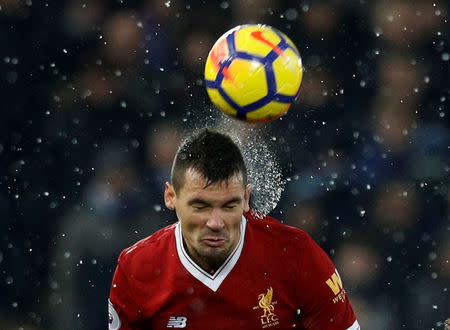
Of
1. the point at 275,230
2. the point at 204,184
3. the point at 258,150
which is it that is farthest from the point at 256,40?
the point at 258,150

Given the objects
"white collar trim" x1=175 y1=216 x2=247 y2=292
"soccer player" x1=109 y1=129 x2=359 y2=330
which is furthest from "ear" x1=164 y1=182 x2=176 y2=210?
"white collar trim" x1=175 y1=216 x2=247 y2=292

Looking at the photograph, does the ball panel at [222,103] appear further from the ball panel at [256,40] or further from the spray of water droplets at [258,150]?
the spray of water droplets at [258,150]

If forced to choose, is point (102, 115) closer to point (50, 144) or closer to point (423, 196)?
point (50, 144)

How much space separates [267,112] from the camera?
320 centimetres

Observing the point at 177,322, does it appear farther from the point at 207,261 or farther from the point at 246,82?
the point at 246,82

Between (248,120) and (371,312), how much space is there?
7.24 feet

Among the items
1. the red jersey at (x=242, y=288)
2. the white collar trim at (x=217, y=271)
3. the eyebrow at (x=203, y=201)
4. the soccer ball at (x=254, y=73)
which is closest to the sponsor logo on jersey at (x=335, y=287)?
the red jersey at (x=242, y=288)

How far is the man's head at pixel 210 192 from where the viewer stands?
293 centimetres

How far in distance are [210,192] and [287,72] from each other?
625mm

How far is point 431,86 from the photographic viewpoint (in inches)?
207

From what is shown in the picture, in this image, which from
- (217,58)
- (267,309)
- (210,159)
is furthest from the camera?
(217,58)

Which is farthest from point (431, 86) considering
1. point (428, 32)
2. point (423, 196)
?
point (423, 196)

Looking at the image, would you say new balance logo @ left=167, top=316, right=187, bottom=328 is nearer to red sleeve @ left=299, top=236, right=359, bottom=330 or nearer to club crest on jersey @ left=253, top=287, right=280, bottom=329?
club crest on jersey @ left=253, top=287, right=280, bottom=329

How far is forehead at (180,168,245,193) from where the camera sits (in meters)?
2.94
